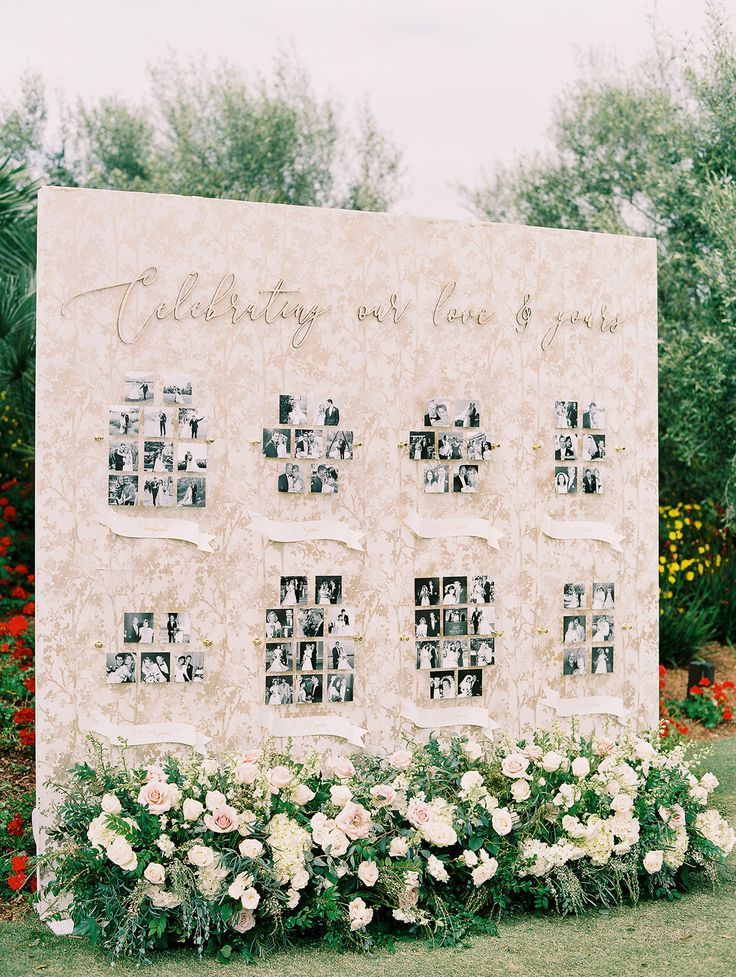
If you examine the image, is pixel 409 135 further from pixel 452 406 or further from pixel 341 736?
pixel 341 736

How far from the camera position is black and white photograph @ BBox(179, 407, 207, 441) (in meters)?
4.54

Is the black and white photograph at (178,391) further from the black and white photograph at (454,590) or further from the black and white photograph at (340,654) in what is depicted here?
the black and white photograph at (454,590)

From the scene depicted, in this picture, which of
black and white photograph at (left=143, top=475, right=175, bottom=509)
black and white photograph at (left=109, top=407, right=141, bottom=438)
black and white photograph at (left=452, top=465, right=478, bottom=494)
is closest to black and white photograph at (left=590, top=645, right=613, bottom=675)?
black and white photograph at (left=452, top=465, right=478, bottom=494)

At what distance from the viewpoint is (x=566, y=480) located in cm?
516

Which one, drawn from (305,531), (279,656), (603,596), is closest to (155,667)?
(279,656)

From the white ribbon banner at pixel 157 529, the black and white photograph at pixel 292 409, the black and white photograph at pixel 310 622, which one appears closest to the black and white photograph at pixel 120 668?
the white ribbon banner at pixel 157 529

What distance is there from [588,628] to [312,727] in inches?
64.1

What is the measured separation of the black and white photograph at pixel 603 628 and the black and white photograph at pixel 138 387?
267cm

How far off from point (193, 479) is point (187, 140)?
33.9 feet

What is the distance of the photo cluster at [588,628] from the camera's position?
516cm

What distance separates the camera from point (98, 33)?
1555cm

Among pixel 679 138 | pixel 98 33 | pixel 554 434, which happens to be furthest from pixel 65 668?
pixel 98 33

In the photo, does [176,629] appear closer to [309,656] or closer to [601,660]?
[309,656]

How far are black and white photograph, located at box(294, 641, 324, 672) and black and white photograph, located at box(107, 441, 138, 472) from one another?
1.19 m
